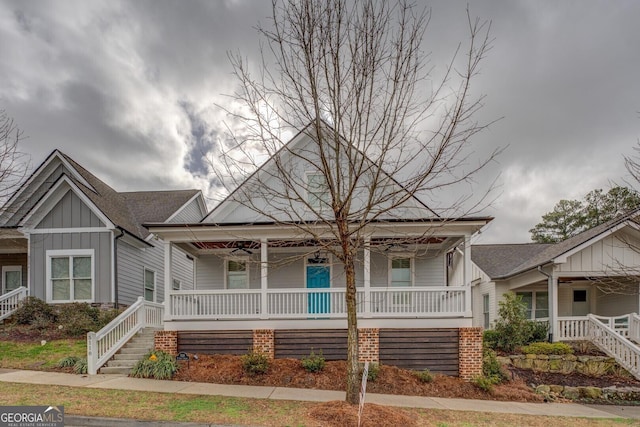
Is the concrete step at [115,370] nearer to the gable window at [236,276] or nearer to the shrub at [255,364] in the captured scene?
the shrub at [255,364]

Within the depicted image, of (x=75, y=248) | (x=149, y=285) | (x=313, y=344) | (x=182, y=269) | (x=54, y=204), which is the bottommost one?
(x=313, y=344)

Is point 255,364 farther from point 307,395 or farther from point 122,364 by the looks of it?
point 122,364

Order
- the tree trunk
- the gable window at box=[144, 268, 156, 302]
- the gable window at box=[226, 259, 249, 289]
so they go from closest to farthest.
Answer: the tree trunk
the gable window at box=[226, 259, 249, 289]
the gable window at box=[144, 268, 156, 302]

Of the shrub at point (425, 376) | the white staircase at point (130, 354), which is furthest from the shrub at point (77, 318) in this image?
the shrub at point (425, 376)

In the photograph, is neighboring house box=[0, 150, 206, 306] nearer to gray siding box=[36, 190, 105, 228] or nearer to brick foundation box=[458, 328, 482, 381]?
gray siding box=[36, 190, 105, 228]

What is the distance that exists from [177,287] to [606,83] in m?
17.9

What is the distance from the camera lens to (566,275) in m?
14.1

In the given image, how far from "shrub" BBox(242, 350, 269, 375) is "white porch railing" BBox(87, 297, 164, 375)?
3.56 meters

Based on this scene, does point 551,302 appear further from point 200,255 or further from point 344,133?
point 200,255

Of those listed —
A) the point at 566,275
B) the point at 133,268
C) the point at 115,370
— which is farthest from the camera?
the point at 133,268

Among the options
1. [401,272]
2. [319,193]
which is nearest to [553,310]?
[401,272]

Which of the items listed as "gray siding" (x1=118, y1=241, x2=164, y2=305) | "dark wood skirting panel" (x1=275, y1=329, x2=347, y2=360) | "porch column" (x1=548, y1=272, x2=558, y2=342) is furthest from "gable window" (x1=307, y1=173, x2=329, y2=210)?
"porch column" (x1=548, y1=272, x2=558, y2=342)

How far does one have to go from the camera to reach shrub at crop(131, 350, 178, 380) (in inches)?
368

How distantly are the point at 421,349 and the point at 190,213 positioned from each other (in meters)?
14.0
